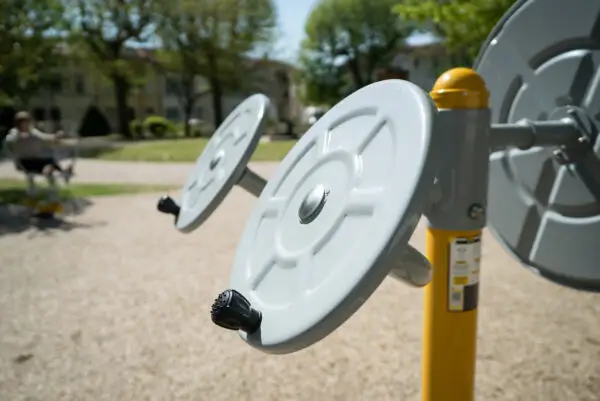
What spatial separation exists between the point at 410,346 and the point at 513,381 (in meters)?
0.58

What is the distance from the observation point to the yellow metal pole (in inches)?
59.9

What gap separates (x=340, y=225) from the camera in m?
1.31

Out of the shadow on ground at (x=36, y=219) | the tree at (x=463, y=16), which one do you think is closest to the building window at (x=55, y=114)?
the shadow on ground at (x=36, y=219)

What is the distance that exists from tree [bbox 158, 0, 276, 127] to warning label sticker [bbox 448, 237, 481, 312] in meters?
28.1

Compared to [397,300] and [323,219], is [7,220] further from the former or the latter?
[323,219]

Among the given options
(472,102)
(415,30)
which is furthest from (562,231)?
(415,30)

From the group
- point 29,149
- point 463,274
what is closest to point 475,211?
point 463,274

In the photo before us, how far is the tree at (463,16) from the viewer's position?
6.59 metres

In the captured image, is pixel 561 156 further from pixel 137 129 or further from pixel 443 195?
pixel 137 129

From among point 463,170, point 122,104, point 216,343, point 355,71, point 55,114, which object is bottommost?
point 55,114

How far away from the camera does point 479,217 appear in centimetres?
152

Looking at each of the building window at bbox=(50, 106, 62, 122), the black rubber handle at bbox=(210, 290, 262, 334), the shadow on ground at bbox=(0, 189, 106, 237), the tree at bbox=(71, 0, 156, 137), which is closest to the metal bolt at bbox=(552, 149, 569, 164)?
the black rubber handle at bbox=(210, 290, 262, 334)

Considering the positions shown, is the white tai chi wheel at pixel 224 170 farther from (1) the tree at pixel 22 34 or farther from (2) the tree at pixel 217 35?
(2) the tree at pixel 217 35

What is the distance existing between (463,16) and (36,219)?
642cm
